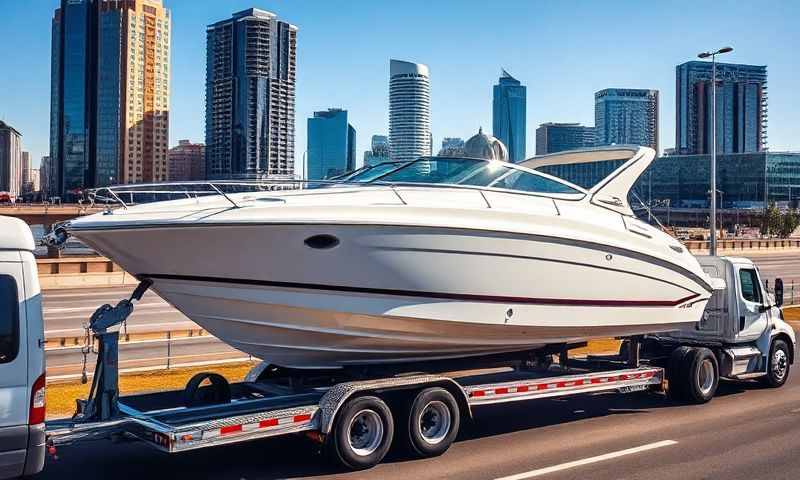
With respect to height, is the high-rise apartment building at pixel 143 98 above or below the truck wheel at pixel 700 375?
above

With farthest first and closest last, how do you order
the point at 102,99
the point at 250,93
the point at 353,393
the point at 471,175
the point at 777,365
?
the point at 102,99 < the point at 250,93 < the point at 777,365 < the point at 471,175 < the point at 353,393

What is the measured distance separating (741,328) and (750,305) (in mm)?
430

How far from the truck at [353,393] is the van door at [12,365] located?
0.10 feet

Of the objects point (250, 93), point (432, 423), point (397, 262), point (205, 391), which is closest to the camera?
point (397, 262)

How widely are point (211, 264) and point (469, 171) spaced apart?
339 cm

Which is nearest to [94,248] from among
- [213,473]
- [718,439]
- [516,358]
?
[213,473]

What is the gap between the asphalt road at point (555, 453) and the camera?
7691 mm

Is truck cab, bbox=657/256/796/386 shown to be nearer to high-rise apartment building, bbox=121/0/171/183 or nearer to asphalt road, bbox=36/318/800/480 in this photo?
asphalt road, bbox=36/318/800/480

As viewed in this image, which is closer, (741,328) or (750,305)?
(741,328)

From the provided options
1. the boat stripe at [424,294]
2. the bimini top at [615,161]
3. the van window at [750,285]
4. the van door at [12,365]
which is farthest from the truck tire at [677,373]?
the van door at [12,365]

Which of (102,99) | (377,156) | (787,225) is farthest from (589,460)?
(102,99)

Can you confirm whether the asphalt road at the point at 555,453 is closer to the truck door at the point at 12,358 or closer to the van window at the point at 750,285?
the truck door at the point at 12,358

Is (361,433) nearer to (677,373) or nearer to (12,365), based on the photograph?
(12,365)

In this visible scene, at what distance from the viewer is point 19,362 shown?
5.92 meters
